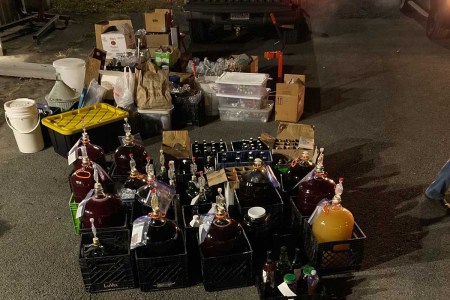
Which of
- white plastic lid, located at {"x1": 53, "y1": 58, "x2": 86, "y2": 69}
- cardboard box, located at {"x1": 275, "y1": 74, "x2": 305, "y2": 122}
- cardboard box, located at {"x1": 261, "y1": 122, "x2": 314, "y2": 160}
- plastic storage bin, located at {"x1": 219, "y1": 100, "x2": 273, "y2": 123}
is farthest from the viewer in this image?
white plastic lid, located at {"x1": 53, "y1": 58, "x2": 86, "y2": 69}

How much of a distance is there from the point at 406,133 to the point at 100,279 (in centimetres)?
303

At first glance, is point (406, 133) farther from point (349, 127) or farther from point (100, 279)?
point (100, 279)

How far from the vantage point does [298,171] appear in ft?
10.2

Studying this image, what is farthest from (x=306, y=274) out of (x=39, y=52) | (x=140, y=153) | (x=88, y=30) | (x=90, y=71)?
(x=88, y=30)

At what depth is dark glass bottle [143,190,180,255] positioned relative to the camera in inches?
94.8

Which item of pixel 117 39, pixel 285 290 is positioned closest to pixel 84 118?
pixel 117 39

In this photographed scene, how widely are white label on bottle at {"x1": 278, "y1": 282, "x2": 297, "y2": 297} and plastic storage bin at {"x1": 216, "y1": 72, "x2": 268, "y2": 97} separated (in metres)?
2.33

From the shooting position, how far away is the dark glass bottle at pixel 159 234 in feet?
7.90

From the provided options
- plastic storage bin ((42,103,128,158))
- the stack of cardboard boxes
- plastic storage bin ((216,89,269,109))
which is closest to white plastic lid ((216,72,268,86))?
plastic storage bin ((216,89,269,109))

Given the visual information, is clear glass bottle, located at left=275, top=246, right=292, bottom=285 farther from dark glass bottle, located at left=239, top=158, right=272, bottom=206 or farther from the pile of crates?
the pile of crates

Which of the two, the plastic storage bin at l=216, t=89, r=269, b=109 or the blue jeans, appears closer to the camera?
the blue jeans

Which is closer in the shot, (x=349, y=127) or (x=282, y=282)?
(x=282, y=282)

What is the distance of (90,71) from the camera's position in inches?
178

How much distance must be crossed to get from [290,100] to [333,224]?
6.60ft
